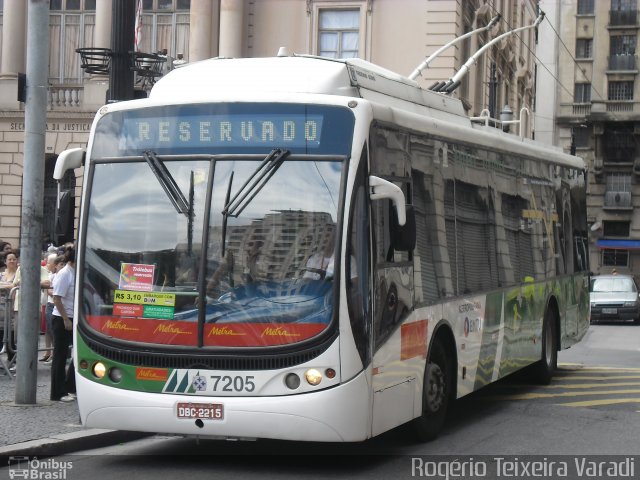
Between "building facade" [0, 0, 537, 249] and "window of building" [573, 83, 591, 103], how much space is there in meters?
37.6

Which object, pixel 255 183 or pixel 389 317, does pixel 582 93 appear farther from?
pixel 255 183

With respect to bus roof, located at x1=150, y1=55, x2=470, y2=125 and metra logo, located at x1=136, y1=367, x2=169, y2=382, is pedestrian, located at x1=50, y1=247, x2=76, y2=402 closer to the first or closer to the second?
bus roof, located at x1=150, y1=55, x2=470, y2=125

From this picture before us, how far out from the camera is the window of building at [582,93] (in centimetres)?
7506

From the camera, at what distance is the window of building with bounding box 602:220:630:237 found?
71.8 meters

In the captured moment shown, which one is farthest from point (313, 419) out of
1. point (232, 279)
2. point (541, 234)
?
point (541, 234)

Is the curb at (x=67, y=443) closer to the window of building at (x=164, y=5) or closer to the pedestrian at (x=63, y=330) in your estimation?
the pedestrian at (x=63, y=330)

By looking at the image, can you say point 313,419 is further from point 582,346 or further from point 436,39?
point 436,39

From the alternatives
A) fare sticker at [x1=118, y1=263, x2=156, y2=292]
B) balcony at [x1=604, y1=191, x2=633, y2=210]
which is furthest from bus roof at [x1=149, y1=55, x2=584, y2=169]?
balcony at [x1=604, y1=191, x2=633, y2=210]

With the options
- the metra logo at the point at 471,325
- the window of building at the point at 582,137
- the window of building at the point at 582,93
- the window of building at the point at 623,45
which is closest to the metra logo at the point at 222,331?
the metra logo at the point at 471,325

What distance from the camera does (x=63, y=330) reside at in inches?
494

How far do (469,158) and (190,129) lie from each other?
3.57 meters

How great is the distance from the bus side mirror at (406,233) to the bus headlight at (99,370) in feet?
7.98

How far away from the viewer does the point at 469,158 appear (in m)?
11.9

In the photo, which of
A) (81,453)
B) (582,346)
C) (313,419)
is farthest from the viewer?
(582,346)
